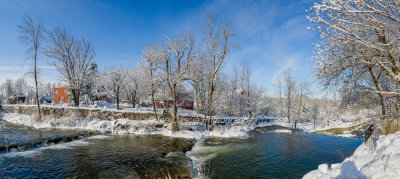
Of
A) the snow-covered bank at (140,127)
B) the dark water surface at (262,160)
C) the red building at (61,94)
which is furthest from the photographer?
the red building at (61,94)

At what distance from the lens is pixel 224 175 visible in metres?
8.14

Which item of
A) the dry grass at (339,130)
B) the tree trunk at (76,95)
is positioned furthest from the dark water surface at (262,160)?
the tree trunk at (76,95)

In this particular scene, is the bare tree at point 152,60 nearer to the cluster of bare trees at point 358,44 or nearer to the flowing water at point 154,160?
the flowing water at point 154,160

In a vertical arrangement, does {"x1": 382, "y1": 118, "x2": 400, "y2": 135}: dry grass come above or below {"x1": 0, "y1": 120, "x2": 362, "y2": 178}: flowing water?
above

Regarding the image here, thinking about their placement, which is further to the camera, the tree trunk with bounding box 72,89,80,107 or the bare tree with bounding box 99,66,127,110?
the bare tree with bounding box 99,66,127,110

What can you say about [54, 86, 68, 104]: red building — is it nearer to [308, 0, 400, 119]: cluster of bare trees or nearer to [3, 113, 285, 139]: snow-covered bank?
[3, 113, 285, 139]: snow-covered bank

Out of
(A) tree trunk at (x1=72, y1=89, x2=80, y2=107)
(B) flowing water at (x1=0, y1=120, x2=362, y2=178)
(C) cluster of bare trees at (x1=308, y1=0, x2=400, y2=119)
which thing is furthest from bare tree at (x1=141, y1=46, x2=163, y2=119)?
(A) tree trunk at (x1=72, y1=89, x2=80, y2=107)

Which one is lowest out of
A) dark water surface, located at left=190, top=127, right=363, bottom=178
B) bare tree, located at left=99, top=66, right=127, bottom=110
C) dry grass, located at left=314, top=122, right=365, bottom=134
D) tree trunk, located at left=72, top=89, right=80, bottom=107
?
dry grass, located at left=314, top=122, right=365, bottom=134

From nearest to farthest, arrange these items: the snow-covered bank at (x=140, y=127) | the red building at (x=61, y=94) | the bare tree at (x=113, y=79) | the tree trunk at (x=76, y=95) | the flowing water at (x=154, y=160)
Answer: the flowing water at (x=154, y=160) < the snow-covered bank at (x=140, y=127) < the tree trunk at (x=76, y=95) < the bare tree at (x=113, y=79) < the red building at (x=61, y=94)

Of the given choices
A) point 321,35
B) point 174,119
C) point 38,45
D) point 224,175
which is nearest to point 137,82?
point 38,45

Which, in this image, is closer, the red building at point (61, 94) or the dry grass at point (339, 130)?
the dry grass at point (339, 130)

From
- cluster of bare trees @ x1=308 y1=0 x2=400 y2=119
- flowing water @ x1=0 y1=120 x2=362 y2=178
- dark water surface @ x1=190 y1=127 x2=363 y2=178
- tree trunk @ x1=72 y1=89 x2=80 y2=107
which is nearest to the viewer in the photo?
cluster of bare trees @ x1=308 y1=0 x2=400 y2=119

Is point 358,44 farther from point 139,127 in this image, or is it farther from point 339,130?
point 339,130

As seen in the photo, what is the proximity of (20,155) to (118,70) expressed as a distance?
25.9 metres
